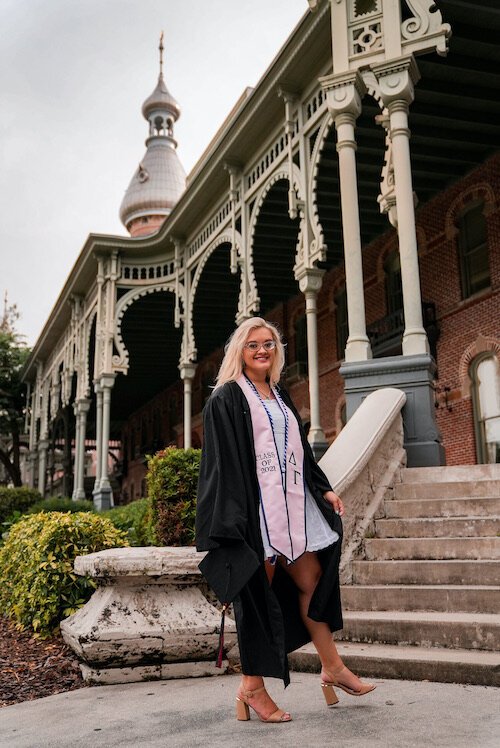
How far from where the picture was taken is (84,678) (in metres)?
4.16

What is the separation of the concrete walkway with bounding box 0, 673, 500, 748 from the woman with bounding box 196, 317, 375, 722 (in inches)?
6.0

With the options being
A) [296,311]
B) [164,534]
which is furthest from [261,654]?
[296,311]

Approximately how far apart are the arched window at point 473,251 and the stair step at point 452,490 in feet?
29.4

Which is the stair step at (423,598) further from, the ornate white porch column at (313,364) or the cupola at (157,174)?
the cupola at (157,174)

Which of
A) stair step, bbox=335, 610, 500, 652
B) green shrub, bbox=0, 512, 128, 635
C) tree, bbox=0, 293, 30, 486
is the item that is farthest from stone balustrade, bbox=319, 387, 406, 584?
tree, bbox=0, 293, 30, 486

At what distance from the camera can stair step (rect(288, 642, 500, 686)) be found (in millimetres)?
3506

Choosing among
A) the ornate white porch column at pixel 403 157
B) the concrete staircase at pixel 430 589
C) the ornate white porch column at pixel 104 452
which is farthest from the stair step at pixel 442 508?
the ornate white porch column at pixel 104 452

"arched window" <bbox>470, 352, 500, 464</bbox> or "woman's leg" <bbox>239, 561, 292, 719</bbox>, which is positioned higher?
"arched window" <bbox>470, 352, 500, 464</bbox>

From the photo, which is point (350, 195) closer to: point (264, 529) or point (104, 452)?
point (264, 529)

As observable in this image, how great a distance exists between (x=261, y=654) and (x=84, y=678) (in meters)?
1.56

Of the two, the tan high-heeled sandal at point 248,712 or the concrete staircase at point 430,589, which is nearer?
the tan high-heeled sandal at point 248,712

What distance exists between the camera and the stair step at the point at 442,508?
5.36 m

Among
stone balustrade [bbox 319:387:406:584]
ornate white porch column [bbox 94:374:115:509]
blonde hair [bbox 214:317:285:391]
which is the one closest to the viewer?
blonde hair [bbox 214:317:285:391]

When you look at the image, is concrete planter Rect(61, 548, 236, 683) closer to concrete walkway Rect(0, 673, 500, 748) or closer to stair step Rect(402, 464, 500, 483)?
concrete walkway Rect(0, 673, 500, 748)
